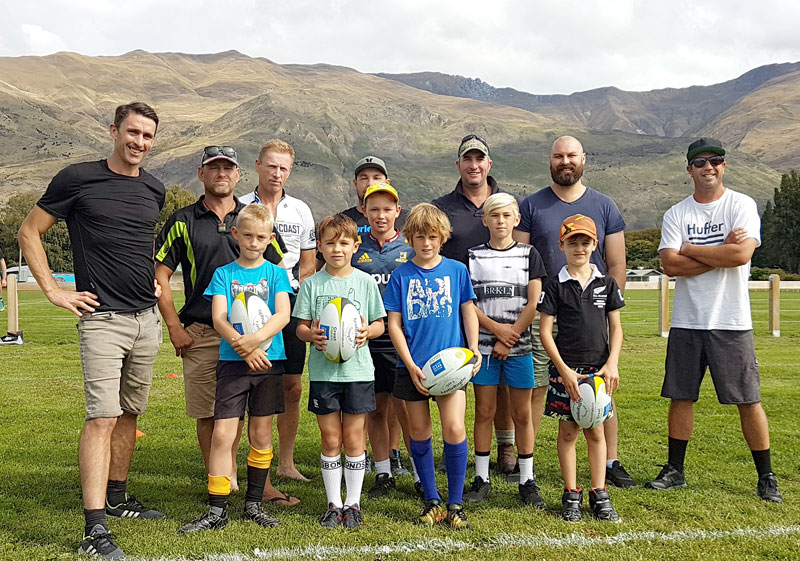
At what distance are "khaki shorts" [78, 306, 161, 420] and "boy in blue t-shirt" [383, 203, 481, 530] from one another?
1.63m

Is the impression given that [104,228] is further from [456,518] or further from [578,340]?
[578,340]

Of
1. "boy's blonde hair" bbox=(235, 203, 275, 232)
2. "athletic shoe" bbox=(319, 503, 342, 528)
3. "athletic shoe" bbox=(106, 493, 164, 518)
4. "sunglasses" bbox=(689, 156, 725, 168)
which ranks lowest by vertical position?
"athletic shoe" bbox=(106, 493, 164, 518)

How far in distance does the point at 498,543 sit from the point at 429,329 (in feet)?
4.58

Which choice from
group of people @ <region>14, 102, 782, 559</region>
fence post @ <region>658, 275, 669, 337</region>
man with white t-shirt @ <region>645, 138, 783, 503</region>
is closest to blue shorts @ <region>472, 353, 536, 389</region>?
group of people @ <region>14, 102, 782, 559</region>

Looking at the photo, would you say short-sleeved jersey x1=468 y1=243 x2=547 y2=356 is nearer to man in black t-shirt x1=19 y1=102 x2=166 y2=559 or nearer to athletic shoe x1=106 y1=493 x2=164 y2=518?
man in black t-shirt x1=19 y1=102 x2=166 y2=559

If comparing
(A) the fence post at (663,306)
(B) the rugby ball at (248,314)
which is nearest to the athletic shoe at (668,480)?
(B) the rugby ball at (248,314)

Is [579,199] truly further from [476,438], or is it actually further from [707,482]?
[707,482]

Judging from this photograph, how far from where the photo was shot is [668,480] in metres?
5.34

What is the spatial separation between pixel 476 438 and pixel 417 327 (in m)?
1.09

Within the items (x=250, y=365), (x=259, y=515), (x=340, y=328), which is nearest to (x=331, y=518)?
(x=259, y=515)

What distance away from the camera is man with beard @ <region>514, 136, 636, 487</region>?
5441mm

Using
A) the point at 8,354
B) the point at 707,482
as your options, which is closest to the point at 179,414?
the point at 707,482

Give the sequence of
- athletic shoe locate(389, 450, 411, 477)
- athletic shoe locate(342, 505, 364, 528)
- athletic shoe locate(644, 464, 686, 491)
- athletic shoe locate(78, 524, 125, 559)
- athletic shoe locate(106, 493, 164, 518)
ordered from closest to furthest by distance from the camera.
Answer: athletic shoe locate(78, 524, 125, 559), athletic shoe locate(342, 505, 364, 528), athletic shoe locate(106, 493, 164, 518), athletic shoe locate(644, 464, 686, 491), athletic shoe locate(389, 450, 411, 477)

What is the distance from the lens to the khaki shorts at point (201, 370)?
5102 millimetres
